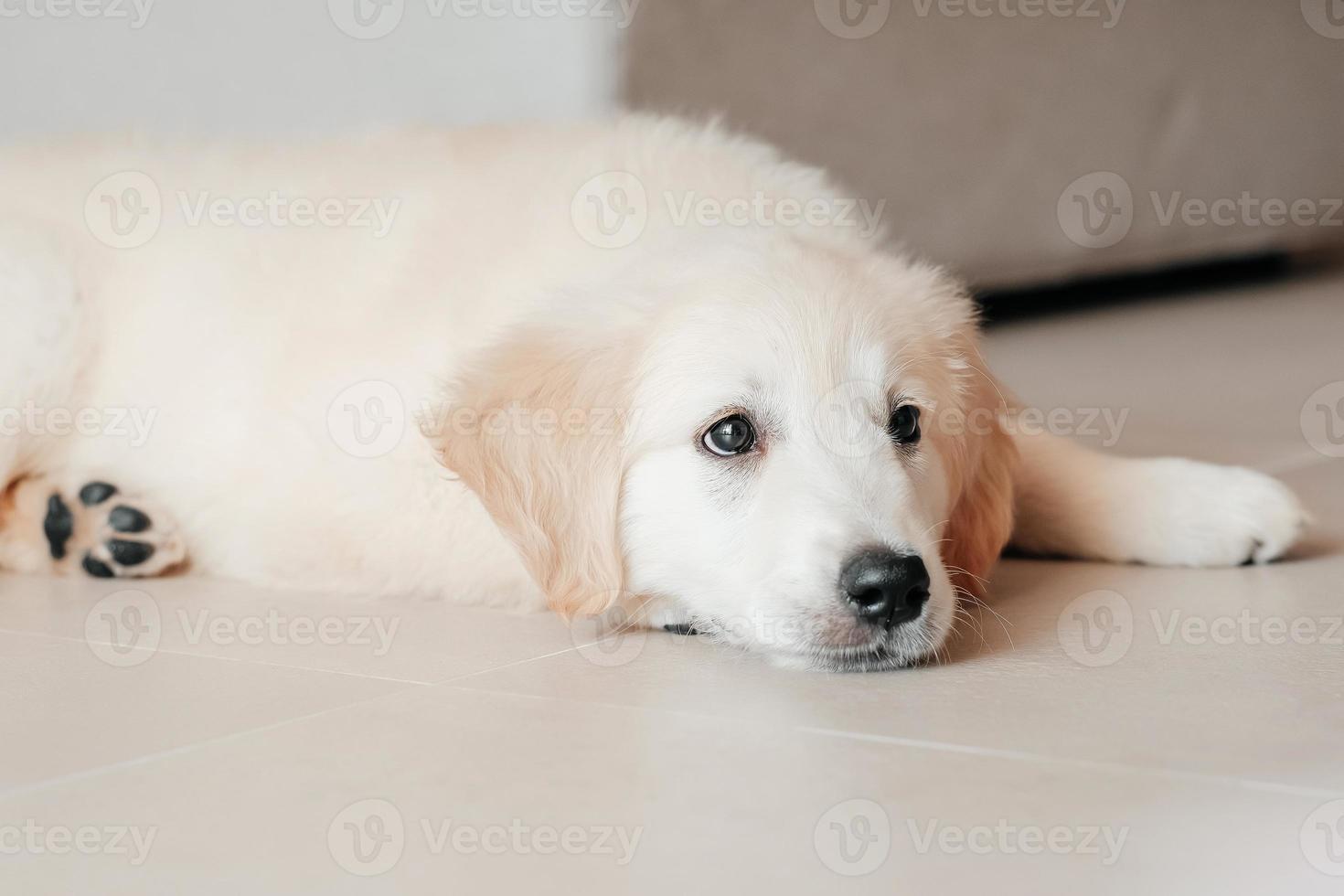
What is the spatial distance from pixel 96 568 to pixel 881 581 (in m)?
1.46

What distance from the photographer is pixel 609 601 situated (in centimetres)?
214

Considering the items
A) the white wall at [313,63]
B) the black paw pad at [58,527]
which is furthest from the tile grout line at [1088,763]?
the white wall at [313,63]

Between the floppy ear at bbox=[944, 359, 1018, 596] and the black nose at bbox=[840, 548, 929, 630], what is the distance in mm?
405

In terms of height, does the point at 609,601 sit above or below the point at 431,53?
below

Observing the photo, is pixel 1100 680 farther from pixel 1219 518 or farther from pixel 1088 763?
pixel 1219 518

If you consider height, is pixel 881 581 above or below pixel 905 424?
below

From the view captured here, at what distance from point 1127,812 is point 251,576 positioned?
1.61 metres

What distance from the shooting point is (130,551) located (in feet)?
8.54

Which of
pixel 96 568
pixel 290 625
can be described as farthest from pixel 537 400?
pixel 96 568

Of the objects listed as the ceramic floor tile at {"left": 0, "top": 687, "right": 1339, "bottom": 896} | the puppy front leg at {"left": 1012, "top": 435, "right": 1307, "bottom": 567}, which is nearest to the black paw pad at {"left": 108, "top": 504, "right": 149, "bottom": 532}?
the ceramic floor tile at {"left": 0, "top": 687, "right": 1339, "bottom": 896}

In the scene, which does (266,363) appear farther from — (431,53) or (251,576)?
(431,53)

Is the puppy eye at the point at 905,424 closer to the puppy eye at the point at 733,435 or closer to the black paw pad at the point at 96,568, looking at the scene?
the puppy eye at the point at 733,435

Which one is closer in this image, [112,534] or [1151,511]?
[1151,511]

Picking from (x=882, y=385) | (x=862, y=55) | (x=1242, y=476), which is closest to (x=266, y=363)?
(x=882, y=385)
